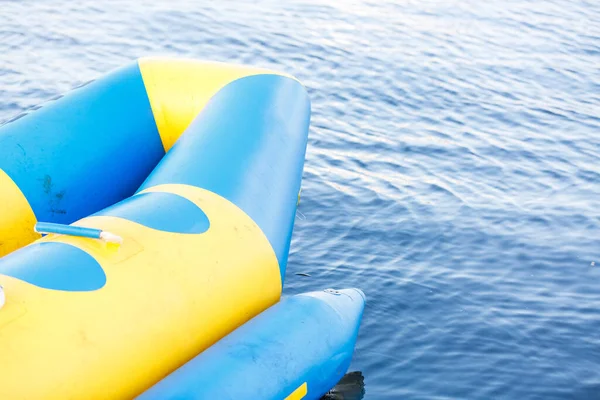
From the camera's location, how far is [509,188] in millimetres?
7848

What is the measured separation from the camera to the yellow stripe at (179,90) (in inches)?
215

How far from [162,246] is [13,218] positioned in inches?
43.6

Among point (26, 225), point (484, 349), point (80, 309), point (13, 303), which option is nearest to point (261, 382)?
point (80, 309)

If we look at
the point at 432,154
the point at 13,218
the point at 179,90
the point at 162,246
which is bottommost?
the point at 432,154

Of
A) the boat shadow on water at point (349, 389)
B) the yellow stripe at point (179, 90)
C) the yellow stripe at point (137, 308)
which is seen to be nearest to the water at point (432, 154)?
the boat shadow on water at point (349, 389)

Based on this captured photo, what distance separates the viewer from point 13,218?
15.1 ft

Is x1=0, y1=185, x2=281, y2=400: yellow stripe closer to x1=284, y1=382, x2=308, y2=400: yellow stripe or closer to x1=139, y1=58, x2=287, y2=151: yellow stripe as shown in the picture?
x1=284, y1=382, x2=308, y2=400: yellow stripe

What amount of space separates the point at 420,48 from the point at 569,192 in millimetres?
3988

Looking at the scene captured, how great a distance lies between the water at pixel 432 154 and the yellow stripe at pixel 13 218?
218 cm

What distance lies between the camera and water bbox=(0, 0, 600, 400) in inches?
225

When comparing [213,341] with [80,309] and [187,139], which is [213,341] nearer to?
[80,309]

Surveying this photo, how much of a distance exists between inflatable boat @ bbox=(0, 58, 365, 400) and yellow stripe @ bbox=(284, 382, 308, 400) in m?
0.01

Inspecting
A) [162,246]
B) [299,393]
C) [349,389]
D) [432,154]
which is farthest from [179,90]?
[432,154]

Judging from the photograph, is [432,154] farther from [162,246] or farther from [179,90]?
[162,246]
